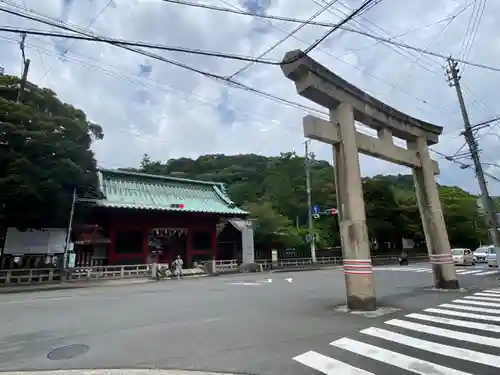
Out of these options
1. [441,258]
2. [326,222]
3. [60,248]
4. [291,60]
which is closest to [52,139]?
[60,248]

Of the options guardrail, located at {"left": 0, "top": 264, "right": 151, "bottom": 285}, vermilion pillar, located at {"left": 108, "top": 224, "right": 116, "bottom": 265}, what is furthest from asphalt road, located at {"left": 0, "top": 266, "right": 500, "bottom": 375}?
vermilion pillar, located at {"left": 108, "top": 224, "right": 116, "bottom": 265}

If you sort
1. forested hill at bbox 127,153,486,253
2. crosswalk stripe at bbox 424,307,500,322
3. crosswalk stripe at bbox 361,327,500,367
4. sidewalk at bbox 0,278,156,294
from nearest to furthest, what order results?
crosswalk stripe at bbox 361,327,500,367, crosswalk stripe at bbox 424,307,500,322, sidewalk at bbox 0,278,156,294, forested hill at bbox 127,153,486,253

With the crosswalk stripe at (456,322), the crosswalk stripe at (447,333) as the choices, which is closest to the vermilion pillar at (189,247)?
the crosswalk stripe at (456,322)

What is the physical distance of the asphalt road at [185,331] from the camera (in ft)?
16.1

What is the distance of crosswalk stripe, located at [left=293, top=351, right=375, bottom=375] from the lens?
4291 mm

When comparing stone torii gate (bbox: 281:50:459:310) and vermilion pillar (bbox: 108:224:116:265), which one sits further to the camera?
vermilion pillar (bbox: 108:224:116:265)

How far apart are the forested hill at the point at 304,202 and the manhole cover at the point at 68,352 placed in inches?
968

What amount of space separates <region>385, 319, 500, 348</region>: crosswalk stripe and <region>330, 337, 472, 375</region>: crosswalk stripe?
5.16 ft

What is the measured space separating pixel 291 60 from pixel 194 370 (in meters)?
7.03

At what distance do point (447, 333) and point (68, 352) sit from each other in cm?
638

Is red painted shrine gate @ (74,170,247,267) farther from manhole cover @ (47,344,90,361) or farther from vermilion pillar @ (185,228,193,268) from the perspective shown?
manhole cover @ (47,344,90,361)

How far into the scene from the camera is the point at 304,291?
1278cm

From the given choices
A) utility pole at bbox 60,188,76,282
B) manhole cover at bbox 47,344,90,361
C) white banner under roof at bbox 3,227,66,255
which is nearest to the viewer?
manhole cover at bbox 47,344,90,361

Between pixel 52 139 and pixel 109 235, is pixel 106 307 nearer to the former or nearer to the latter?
pixel 52 139
